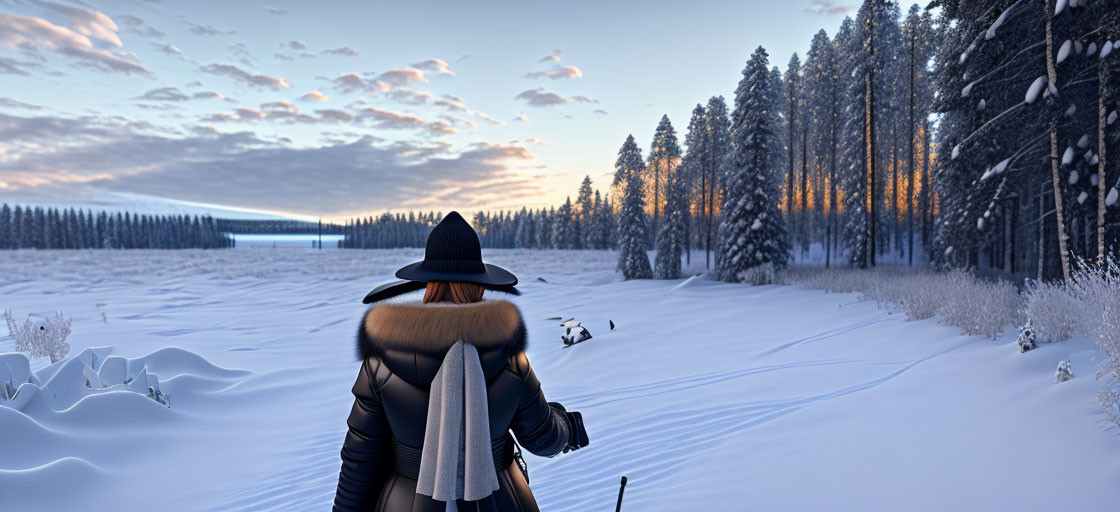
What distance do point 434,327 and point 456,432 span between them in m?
0.36

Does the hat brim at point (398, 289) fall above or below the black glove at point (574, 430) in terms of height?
above

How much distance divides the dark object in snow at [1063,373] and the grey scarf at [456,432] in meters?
5.40

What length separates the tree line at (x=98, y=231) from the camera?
275ft

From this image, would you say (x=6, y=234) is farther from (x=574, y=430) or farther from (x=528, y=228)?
(x=574, y=430)

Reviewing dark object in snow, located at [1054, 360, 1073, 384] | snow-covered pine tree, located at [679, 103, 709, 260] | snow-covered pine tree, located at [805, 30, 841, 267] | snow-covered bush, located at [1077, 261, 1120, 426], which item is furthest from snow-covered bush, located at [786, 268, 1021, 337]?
snow-covered pine tree, located at [679, 103, 709, 260]

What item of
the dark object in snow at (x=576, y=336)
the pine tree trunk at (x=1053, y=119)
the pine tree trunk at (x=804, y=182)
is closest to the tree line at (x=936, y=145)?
the pine tree trunk at (x=1053, y=119)

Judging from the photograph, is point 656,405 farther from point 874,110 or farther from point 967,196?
point 874,110

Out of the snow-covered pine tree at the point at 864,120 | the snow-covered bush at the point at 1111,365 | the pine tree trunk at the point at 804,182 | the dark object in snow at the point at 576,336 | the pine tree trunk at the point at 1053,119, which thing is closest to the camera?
the snow-covered bush at the point at 1111,365

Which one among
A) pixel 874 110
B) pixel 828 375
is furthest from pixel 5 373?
pixel 874 110

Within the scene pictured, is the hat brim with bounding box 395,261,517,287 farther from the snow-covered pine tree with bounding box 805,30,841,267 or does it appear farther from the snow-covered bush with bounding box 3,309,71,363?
the snow-covered pine tree with bounding box 805,30,841,267

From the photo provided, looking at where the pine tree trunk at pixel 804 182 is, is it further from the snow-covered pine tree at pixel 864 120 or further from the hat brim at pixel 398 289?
the hat brim at pixel 398 289

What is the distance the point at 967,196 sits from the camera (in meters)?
16.1

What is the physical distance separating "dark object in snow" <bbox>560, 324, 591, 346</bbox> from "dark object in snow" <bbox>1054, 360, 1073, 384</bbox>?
8.04m

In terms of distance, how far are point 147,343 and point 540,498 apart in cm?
1095
